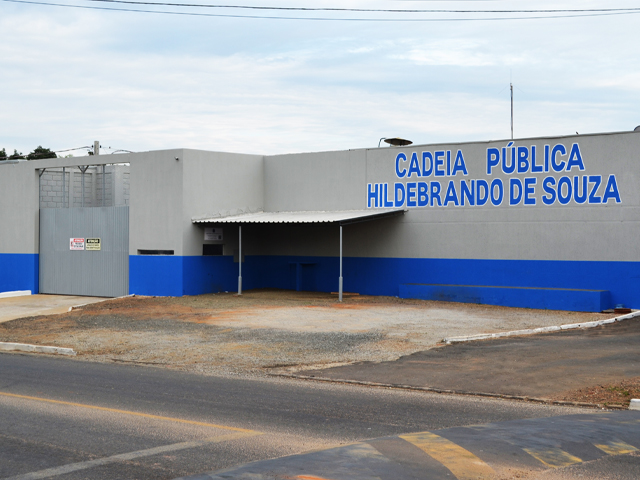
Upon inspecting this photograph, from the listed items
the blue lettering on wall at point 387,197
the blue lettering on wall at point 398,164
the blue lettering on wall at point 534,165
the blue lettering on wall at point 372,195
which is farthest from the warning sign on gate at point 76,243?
the blue lettering on wall at point 534,165

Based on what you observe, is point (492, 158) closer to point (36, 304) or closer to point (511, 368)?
point (511, 368)

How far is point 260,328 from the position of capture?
18.3 m

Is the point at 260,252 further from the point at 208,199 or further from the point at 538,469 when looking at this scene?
the point at 538,469

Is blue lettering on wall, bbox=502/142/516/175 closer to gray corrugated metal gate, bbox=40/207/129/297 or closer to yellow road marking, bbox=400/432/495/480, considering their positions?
gray corrugated metal gate, bbox=40/207/129/297

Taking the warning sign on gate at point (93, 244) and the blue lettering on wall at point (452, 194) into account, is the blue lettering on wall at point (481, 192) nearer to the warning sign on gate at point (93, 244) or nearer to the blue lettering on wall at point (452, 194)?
the blue lettering on wall at point (452, 194)

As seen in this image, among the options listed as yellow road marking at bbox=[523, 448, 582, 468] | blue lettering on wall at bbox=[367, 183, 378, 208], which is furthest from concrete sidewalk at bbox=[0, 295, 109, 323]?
yellow road marking at bbox=[523, 448, 582, 468]

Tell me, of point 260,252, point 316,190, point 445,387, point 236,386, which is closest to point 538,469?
point 445,387

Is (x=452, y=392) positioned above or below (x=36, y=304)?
below

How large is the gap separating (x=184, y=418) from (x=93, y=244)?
22438mm

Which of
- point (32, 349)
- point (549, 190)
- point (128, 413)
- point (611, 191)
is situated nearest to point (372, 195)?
point (549, 190)

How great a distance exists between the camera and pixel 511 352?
557 inches

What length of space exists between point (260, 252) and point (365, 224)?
5.29m

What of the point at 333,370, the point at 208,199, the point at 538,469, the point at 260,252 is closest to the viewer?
the point at 538,469

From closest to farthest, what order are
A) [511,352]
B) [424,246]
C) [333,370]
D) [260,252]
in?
[333,370] < [511,352] < [424,246] < [260,252]
